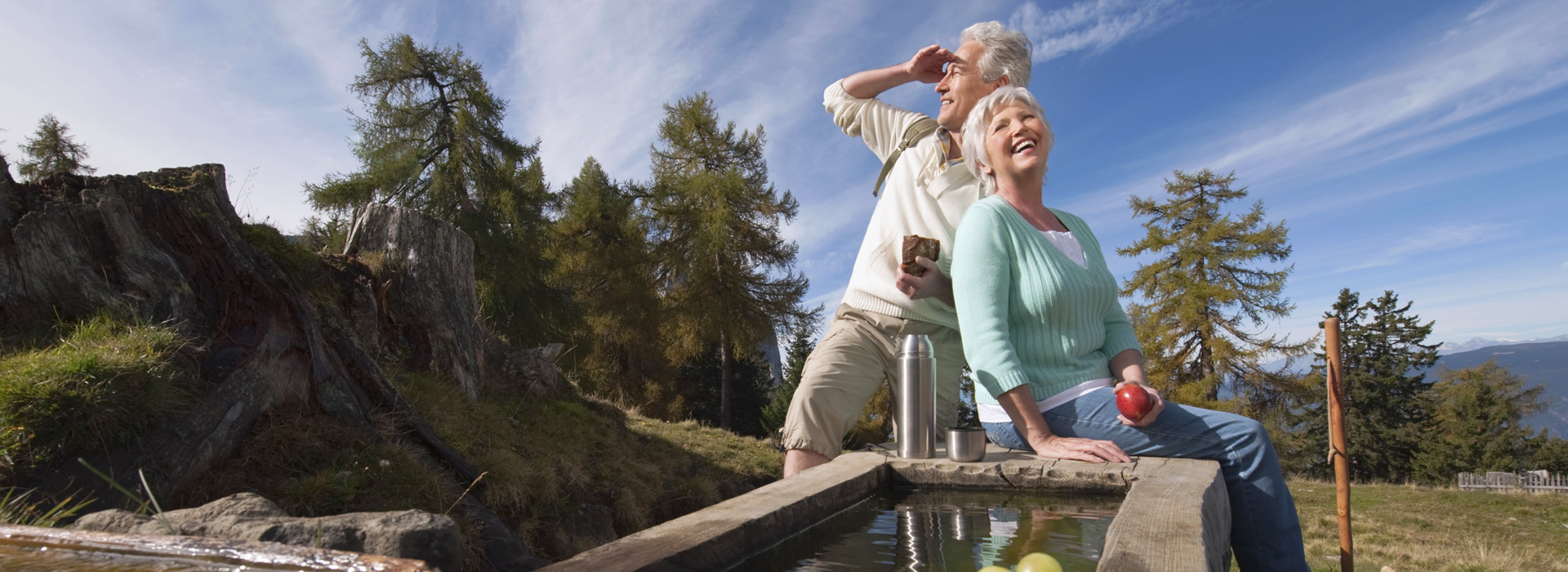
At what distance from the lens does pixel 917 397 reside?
8.51ft

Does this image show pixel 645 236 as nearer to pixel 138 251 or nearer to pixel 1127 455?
pixel 138 251

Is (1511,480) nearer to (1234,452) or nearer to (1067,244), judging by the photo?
(1234,452)

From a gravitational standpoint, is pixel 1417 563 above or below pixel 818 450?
below

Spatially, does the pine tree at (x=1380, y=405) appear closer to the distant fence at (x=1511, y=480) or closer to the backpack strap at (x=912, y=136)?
the distant fence at (x=1511, y=480)

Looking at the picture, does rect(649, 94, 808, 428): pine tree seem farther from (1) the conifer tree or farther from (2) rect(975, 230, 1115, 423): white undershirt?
(2) rect(975, 230, 1115, 423): white undershirt

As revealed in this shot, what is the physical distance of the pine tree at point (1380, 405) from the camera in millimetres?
29672

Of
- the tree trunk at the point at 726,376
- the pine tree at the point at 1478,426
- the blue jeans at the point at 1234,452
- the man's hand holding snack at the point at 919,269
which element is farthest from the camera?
the pine tree at the point at 1478,426

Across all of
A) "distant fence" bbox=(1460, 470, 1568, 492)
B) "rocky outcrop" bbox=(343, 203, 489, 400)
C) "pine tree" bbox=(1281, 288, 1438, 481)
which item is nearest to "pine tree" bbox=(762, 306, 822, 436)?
"rocky outcrop" bbox=(343, 203, 489, 400)

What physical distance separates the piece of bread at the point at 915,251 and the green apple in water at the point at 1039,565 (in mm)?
1680

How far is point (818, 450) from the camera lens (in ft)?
8.89

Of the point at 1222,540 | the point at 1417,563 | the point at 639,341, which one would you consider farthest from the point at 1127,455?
the point at 639,341

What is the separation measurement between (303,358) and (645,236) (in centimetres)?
A: 2133

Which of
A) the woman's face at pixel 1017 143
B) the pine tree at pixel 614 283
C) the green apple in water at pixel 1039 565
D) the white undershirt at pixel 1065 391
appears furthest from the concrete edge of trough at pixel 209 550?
the pine tree at pixel 614 283

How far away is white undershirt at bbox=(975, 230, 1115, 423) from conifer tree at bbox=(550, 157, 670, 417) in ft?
67.0
